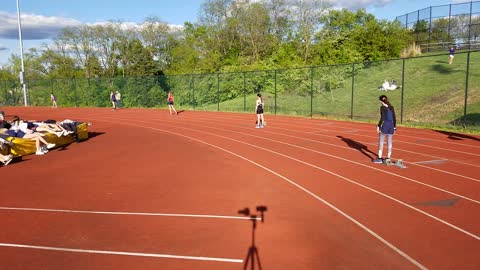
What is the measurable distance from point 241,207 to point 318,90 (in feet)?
83.1

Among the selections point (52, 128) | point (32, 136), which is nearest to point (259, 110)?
point (52, 128)

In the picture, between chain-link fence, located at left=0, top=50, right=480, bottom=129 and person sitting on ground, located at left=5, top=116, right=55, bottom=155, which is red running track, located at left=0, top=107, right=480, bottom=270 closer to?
person sitting on ground, located at left=5, top=116, right=55, bottom=155

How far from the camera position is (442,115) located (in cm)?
2225

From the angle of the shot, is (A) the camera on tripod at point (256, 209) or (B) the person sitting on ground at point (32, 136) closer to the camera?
(A) the camera on tripod at point (256, 209)

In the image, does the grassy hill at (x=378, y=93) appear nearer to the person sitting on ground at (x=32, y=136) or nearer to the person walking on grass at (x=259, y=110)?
the person walking on grass at (x=259, y=110)

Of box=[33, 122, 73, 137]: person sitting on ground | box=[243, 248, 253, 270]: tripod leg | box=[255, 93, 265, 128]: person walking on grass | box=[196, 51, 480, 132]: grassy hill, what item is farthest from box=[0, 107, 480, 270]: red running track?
box=[196, 51, 480, 132]: grassy hill

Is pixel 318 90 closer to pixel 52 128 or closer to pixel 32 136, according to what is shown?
pixel 52 128

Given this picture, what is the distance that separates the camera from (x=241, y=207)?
7121 millimetres

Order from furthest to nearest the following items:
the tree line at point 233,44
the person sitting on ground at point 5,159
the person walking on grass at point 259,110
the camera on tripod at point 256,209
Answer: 1. the tree line at point 233,44
2. the person walking on grass at point 259,110
3. the person sitting on ground at point 5,159
4. the camera on tripod at point 256,209

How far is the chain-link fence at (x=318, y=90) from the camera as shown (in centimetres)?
2467

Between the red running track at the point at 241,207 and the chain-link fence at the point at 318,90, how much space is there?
40.0ft

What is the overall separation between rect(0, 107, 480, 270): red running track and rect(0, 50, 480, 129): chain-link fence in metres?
12.2

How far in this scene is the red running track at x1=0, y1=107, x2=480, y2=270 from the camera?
5152mm

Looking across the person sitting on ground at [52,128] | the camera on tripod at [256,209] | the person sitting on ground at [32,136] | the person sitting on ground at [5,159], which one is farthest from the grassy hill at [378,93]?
the camera on tripod at [256,209]
